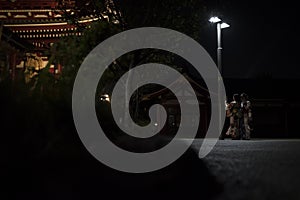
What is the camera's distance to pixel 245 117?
14961 mm

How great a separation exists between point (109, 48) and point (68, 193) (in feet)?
33.2

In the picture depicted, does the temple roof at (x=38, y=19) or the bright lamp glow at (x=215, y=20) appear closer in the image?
the temple roof at (x=38, y=19)

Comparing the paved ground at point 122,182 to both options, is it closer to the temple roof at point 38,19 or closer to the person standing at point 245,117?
the person standing at point 245,117

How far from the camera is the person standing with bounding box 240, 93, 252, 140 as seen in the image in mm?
14617

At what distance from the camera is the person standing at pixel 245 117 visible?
48.0 ft

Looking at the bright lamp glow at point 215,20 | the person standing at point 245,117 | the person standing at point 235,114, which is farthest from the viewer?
the bright lamp glow at point 215,20

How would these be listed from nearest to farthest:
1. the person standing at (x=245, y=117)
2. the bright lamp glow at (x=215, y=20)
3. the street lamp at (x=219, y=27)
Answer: the person standing at (x=245, y=117) → the street lamp at (x=219, y=27) → the bright lamp glow at (x=215, y=20)

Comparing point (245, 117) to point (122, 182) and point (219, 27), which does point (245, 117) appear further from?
point (122, 182)

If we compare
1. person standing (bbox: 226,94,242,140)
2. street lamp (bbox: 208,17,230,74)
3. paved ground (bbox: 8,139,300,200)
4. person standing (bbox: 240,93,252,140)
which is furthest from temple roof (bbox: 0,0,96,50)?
paved ground (bbox: 8,139,300,200)

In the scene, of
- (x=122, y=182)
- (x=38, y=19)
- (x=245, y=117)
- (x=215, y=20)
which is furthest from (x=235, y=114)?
(x=122, y=182)

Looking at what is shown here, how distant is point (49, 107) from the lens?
3725 mm

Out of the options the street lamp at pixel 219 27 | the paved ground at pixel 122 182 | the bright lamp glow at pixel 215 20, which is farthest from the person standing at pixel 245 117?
the paved ground at pixel 122 182

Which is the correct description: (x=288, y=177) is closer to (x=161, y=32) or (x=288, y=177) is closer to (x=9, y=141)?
(x=9, y=141)

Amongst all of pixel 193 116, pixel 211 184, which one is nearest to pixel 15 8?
pixel 211 184
